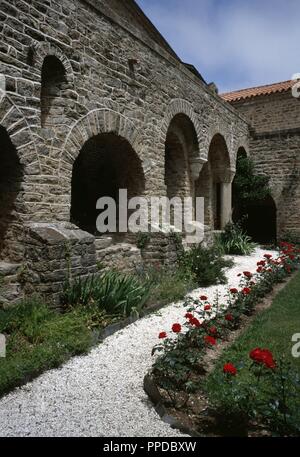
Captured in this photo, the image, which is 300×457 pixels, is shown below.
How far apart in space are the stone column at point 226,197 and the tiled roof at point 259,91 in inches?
227

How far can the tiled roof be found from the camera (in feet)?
52.4

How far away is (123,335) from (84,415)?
1.75 m

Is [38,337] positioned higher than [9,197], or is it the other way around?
[9,197]

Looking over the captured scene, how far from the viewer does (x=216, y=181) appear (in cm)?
1298

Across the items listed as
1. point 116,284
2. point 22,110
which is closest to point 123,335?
point 116,284

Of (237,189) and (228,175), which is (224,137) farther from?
(237,189)

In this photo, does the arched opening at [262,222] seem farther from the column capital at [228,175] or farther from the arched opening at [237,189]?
the column capital at [228,175]

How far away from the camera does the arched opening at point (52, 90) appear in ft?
17.8

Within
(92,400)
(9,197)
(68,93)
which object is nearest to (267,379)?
(92,400)

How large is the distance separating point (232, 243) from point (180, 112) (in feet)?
15.1

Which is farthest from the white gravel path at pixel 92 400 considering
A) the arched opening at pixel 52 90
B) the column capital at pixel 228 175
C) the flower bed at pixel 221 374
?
the column capital at pixel 228 175

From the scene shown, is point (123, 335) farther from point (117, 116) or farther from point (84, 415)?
point (117, 116)

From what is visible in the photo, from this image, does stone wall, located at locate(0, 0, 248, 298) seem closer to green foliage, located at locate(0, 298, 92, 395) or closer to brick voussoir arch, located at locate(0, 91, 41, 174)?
brick voussoir arch, located at locate(0, 91, 41, 174)

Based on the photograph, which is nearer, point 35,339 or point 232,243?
point 35,339
